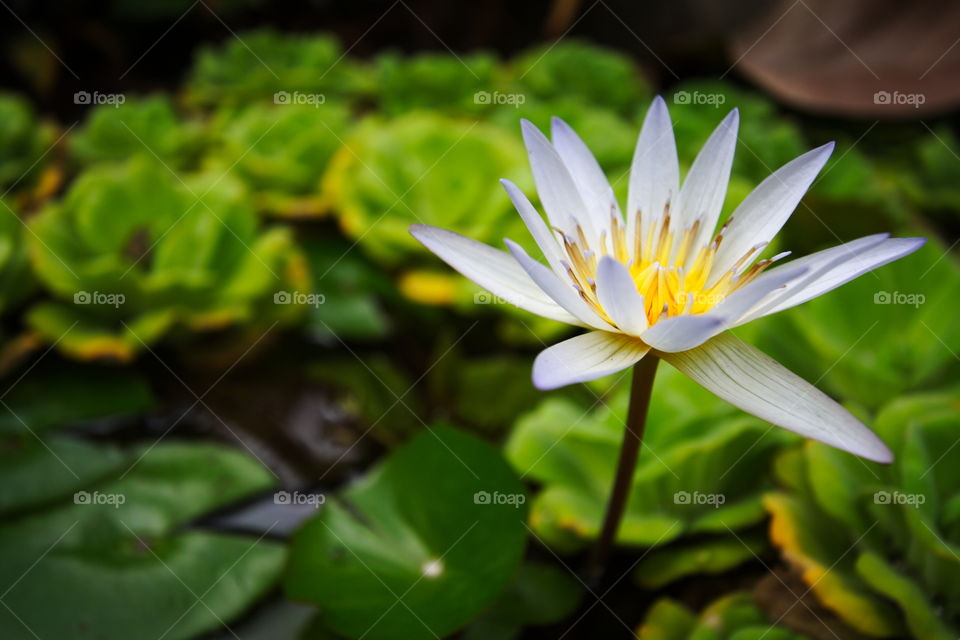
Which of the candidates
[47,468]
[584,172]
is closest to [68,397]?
[47,468]

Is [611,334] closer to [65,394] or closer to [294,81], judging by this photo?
[65,394]

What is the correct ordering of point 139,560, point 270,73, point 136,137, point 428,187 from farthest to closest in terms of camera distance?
point 270,73 → point 136,137 → point 428,187 → point 139,560

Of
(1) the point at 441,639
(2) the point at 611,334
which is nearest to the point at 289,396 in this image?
(1) the point at 441,639

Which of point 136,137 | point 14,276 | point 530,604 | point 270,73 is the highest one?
point 270,73

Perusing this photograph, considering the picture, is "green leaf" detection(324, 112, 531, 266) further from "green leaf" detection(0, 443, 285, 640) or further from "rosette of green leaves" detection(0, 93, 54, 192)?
"rosette of green leaves" detection(0, 93, 54, 192)

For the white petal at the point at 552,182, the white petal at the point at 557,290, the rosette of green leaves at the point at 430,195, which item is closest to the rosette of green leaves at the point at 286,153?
the rosette of green leaves at the point at 430,195

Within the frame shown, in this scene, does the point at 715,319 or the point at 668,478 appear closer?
the point at 715,319

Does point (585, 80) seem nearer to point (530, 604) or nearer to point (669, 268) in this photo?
point (669, 268)
